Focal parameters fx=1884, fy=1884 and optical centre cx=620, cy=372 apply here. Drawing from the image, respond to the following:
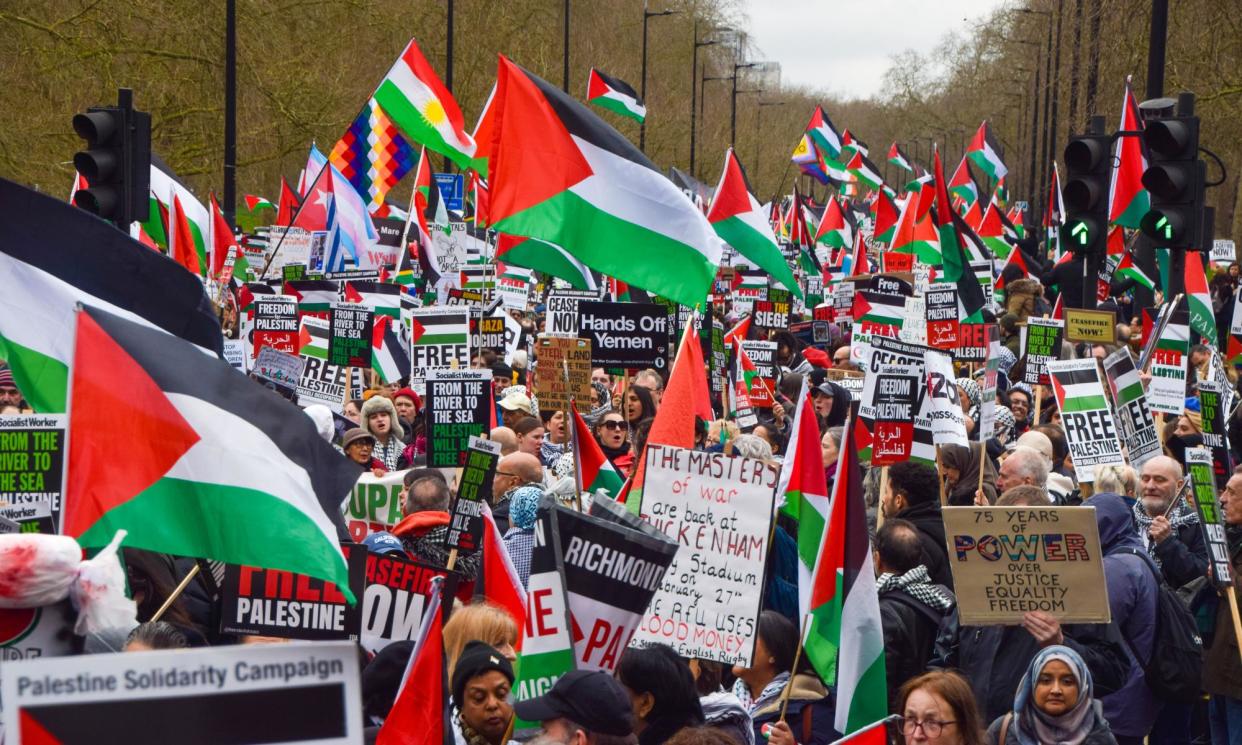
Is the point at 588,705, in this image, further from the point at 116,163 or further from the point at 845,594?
the point at 116,163

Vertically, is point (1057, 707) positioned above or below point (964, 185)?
below

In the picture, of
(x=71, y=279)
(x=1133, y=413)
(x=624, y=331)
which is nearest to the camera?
(x=71, y=279)

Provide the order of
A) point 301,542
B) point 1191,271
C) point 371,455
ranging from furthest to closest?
point 1191,271
point 371,455
point 301,542

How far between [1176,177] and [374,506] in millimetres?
5980

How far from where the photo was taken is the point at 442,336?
44.3 ft

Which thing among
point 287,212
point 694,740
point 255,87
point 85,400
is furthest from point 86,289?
point 255,87

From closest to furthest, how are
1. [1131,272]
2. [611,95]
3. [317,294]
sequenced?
[317,294] → [1131,272] → [611,95]

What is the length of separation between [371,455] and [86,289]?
6.10 m

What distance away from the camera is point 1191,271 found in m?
14.3

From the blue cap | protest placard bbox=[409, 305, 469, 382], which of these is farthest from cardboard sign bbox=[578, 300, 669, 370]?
the blue cap

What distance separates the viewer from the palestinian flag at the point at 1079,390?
10430mm

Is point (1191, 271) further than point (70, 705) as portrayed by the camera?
Yes

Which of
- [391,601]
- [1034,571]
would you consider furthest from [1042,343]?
[391,601]

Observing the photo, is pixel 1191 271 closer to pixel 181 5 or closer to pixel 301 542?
pixel 301 542
